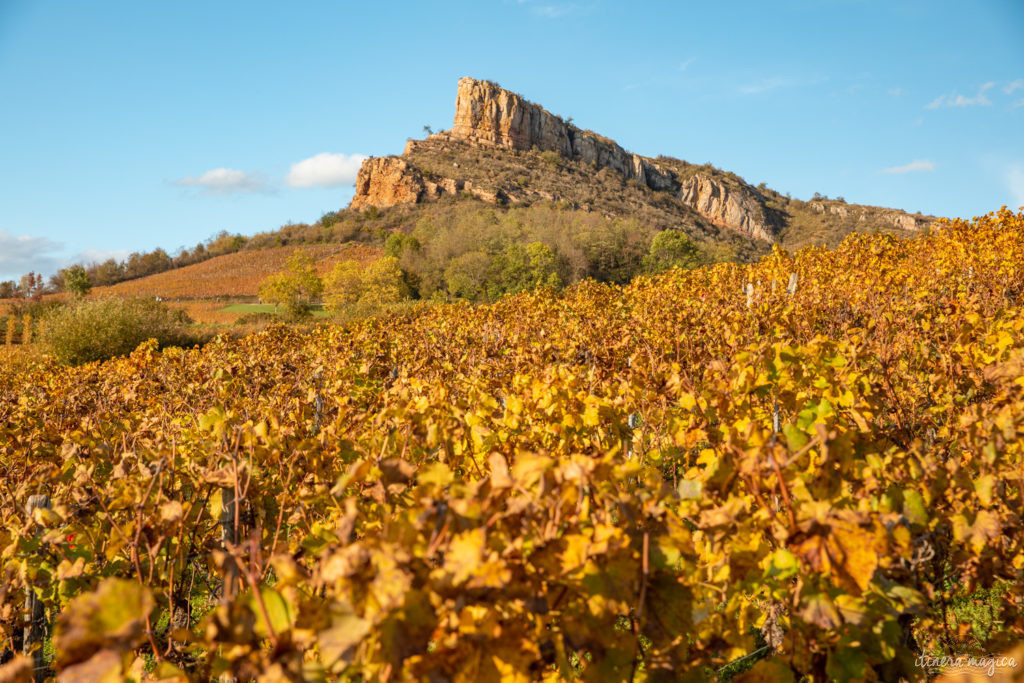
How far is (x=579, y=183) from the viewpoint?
8700cm

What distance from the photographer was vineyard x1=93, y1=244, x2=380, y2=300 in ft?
162

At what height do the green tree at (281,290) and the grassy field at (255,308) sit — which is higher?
the green tree at (281,290)

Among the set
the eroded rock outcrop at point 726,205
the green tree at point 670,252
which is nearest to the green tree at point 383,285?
the green tree at point 670,252

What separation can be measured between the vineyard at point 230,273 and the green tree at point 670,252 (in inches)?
1157

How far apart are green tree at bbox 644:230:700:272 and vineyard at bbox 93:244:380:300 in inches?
1157

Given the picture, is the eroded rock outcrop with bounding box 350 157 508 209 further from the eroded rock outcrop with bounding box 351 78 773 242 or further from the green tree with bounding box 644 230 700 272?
the green tree with bounding box 644 230 700 272

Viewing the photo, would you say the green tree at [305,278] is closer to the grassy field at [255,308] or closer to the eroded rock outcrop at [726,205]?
the grassy field at [255,308]

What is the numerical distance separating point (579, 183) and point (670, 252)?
54.9 m

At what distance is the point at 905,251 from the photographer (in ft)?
38.5

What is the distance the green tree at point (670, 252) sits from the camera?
113 ft

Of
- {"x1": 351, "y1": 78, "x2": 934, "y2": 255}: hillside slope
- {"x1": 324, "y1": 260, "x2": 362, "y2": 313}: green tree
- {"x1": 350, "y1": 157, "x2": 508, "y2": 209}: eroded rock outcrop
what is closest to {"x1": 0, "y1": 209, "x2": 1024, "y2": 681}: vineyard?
{"x1": 324, "y1": 260, "x2": 362, "y2": 313}: green tree

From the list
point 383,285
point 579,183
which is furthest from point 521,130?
point 383,285

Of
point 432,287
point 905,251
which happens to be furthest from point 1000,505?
point 432,287

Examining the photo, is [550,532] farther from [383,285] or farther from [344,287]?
[344,287]
